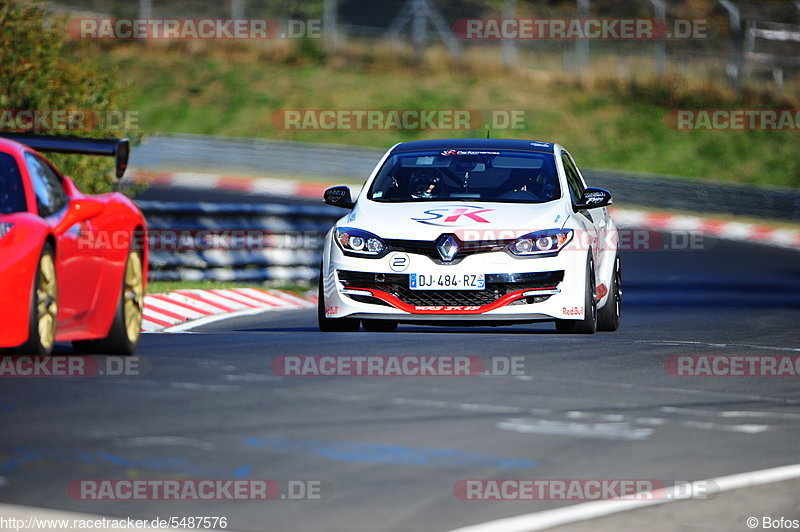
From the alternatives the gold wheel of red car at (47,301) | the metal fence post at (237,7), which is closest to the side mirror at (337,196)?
the gold wheel of red car at (47,301)

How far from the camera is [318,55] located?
4962 cm

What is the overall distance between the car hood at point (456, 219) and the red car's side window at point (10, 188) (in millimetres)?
3365

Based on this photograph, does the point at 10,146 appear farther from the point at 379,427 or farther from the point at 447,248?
the point at 447,248

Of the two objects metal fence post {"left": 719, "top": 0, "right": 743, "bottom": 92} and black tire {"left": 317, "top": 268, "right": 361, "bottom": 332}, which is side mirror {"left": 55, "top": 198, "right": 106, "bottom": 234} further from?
metal fence post {"left": 719, "top": 0, "right": 743, "bottom": 92}

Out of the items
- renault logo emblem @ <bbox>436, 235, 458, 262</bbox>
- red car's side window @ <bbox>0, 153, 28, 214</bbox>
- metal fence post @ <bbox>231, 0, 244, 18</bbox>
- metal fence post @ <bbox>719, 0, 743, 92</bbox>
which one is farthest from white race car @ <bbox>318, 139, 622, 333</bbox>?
metal fence post @ <bbox>231, 0, 244, 18</bbox>

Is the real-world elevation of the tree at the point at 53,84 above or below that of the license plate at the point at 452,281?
above

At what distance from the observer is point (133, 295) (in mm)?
9977

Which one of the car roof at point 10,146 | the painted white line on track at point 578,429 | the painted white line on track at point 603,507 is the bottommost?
the painted white line on track at point 603,507

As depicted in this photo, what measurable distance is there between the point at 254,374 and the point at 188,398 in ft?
3.44

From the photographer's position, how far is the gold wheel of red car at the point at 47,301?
8430 mm

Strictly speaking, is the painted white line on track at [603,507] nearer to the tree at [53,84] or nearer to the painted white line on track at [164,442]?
the painted white line on track at [164,442]

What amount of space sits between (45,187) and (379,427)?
9.61 ft

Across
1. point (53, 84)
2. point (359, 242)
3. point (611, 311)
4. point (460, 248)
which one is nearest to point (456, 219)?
point (460, 248)

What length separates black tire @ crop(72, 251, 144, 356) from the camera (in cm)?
963
